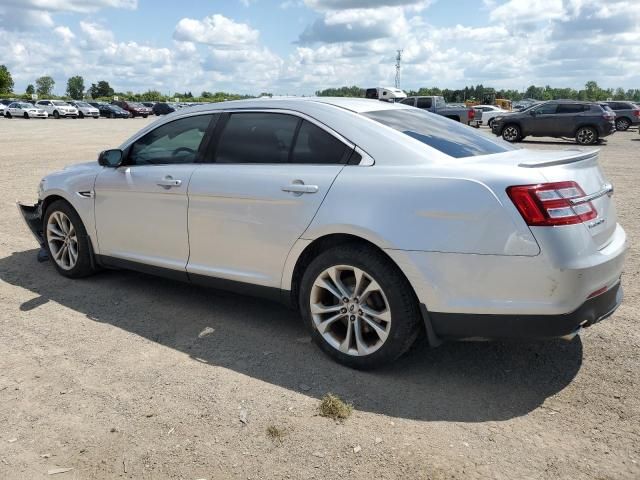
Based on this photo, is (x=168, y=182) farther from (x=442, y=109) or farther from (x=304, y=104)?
(x=442, y=109)

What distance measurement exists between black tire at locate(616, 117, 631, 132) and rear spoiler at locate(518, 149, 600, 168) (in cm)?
3321

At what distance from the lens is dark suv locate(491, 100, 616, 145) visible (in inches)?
886

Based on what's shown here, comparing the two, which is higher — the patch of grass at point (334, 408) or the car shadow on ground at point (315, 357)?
the patch of grass at point (334, 408)

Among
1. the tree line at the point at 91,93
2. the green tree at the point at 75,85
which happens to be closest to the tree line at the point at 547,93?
the tree line at the point at 91,93

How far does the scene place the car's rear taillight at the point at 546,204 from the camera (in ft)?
9.87

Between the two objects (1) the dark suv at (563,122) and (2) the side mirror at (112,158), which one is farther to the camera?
(1) the dark suv at (563,122)

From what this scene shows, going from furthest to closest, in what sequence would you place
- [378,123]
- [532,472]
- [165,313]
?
[165,313], [378,123], [532,472]

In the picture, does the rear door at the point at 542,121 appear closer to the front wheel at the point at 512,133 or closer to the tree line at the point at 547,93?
the front wheel at the point at 512,133

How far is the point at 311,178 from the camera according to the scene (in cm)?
372

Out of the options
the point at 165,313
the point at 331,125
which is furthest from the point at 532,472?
the point at 165,313

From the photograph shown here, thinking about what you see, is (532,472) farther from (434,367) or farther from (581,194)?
(581,194)

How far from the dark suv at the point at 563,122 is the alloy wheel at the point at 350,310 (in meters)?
22.0

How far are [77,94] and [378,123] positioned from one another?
14429 cm

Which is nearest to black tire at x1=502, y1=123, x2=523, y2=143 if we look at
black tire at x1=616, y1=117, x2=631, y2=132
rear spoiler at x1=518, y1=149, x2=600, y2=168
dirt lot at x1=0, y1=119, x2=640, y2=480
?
black tire at x1=616, y1=117, x2=631, y2=132
